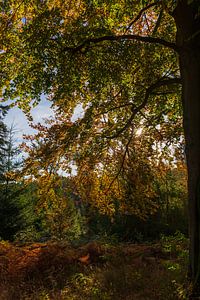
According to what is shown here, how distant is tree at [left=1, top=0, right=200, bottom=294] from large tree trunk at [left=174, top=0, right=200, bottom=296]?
18 millimetres

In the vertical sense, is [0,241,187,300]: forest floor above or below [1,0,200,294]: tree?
below

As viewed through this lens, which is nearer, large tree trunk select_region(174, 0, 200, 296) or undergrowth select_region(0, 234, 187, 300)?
large tree trunk select_region(174, 0, 200, 296)

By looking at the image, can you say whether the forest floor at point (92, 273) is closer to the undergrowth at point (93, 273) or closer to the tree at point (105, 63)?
the undergrowth at point (93, 273)

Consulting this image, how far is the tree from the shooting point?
709cm

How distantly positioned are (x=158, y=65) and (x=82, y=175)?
12.8ft

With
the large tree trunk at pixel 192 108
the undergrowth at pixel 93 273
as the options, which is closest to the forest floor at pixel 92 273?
the undergrowth at pixel 93 273

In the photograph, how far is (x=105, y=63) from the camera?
9.02 meters

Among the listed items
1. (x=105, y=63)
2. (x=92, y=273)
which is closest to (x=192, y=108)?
(x=105, y=63)

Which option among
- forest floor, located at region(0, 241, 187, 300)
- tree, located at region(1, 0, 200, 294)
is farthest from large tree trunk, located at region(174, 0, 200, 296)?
forest floor, located at region(0, 241, 187, 300)

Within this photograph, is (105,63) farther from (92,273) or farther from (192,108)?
(92,273)

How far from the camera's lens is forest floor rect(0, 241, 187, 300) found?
6.85 m

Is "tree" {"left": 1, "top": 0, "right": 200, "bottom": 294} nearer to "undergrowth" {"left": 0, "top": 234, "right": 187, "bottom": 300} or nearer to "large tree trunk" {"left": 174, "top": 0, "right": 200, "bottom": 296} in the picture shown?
"large tree trunk" {"left": 174, "top": 0, "right": 200, "bottom": 296}

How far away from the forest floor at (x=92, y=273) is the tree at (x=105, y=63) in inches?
41.3

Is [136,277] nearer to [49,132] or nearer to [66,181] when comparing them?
[66,181]
